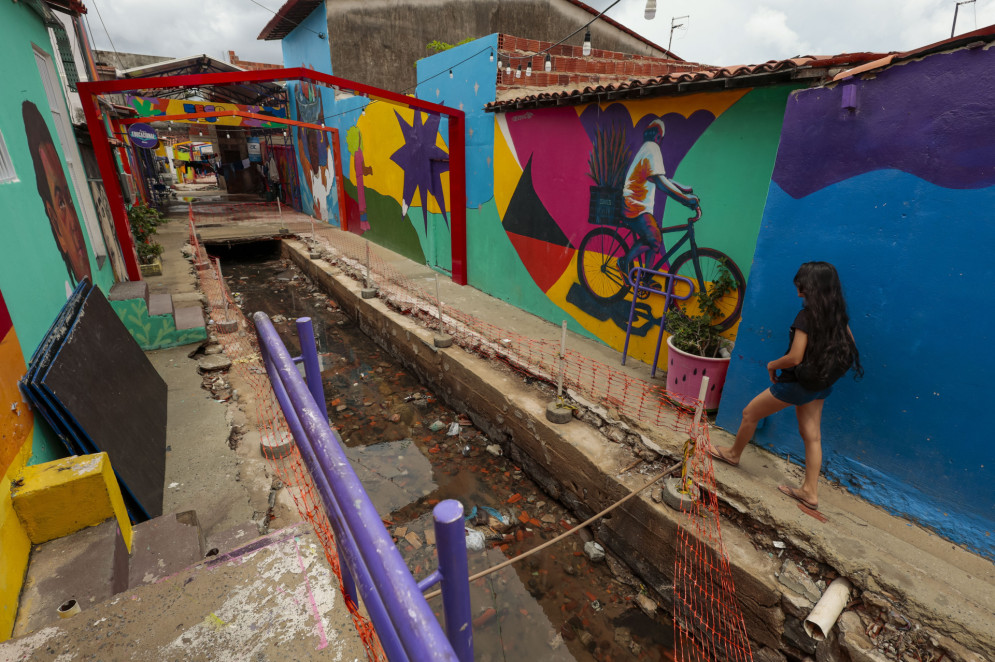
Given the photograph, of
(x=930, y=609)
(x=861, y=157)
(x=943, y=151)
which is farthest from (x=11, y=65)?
(x=930, y=609)

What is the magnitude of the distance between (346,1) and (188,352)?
13289 millimetres

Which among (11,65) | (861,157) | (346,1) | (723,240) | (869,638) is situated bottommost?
(869,638)

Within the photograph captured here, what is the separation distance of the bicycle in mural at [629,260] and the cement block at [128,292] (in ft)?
20.5

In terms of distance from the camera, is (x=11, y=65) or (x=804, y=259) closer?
(x=804, y=259)

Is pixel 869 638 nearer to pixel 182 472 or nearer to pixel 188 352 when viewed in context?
pixel 182 472

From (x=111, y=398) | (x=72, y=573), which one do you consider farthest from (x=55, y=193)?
(x=72, y=573)

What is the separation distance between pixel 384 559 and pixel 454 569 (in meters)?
0.38

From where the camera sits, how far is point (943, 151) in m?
2.91

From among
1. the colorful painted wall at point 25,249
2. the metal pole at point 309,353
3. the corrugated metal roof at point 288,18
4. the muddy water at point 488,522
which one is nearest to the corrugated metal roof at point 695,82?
the metal pole at point 309,353

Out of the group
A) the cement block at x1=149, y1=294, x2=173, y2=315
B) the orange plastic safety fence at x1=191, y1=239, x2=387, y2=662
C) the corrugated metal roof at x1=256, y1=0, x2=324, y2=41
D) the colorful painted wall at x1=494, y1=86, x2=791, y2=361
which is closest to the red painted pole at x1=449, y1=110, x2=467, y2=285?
the colorful painted wall at x1=494, y1=86, x2=791, y2=361

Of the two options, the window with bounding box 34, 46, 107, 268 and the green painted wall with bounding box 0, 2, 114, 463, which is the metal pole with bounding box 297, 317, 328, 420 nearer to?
the green painted wall with bounding box 0, 2, 114, 463

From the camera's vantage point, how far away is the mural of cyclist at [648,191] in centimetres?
527

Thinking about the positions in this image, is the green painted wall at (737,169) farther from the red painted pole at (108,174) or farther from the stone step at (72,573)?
the red painted pole at (108,174)

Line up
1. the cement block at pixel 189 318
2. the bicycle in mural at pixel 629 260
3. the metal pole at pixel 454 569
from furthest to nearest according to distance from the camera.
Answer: the cement block at pixel 189 318 < the bicycle in mural at pixel 629 260 < the metal pole at pixel 454 569
